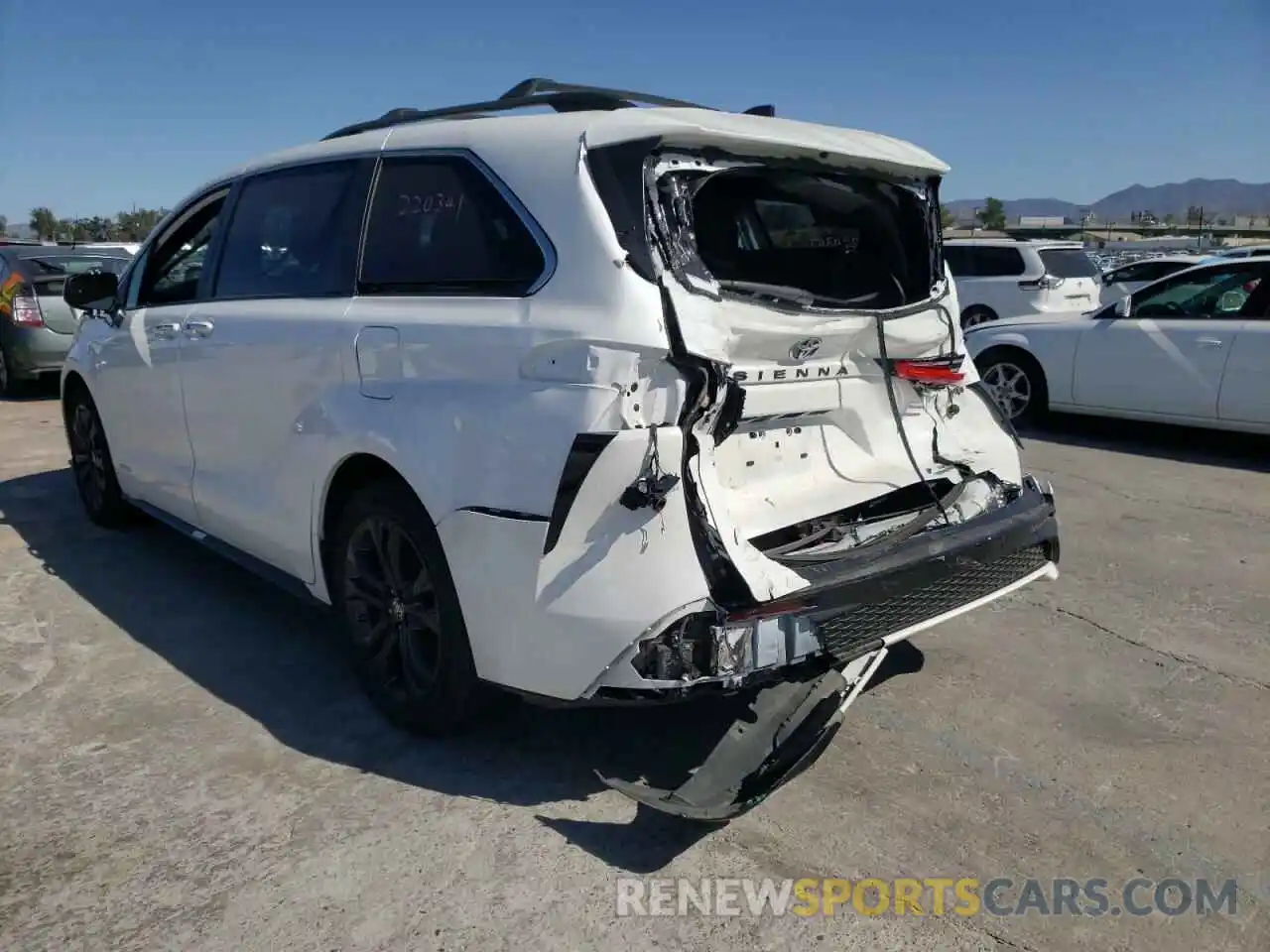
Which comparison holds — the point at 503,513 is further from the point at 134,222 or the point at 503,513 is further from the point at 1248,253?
the point at 134,222

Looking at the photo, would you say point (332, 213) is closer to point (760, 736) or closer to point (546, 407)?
point (546, 407)

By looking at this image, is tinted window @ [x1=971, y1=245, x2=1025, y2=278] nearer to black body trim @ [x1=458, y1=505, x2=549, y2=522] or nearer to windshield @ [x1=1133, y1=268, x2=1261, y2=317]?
windshield @ [x1=1133, y1=268, x2=1261, y2=317]

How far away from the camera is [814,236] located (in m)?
3.72

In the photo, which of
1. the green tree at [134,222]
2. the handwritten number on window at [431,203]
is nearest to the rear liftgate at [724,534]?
the handwritten number on window at [431,203]

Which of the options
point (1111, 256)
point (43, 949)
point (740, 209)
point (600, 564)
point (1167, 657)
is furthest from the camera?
point (1111, 256)

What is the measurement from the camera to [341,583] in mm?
3648

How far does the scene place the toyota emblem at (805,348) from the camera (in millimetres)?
3141

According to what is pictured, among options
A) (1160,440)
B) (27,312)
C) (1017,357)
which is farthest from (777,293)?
(27,312)

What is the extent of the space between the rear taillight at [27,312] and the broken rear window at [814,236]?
31.3 feet

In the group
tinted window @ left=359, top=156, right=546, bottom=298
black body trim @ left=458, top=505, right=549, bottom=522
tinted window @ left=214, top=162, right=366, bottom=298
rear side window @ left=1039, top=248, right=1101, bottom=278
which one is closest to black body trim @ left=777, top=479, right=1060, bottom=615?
black body trim @ left=458, top=505, right=549, bottom=522

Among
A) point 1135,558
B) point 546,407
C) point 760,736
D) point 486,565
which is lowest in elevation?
point 1135,558

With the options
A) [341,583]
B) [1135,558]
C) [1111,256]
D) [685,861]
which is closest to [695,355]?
[685,861]

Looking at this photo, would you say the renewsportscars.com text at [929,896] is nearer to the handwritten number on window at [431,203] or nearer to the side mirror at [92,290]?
the handwritten number on window at [431,203]

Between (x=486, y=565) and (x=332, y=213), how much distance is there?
1601 mm
